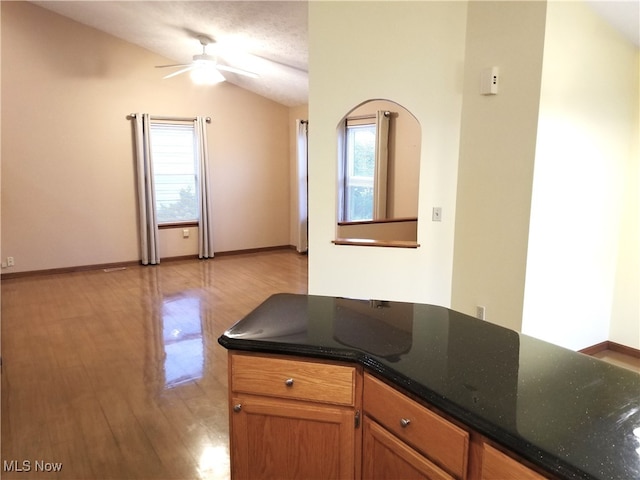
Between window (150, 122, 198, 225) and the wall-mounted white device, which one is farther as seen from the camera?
window (150, 122, 198, 225)

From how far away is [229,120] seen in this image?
712cm

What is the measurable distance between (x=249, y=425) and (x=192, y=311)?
3.27m

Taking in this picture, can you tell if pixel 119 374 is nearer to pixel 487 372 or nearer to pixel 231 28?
pixel 487 372

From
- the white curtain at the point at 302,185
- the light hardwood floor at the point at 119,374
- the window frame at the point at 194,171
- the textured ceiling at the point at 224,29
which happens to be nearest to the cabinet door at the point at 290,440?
the light hardwood floor at the point at 119,374

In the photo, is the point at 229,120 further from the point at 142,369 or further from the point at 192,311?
the point at 142,369

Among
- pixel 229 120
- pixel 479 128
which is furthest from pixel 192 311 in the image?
pixel 229 120

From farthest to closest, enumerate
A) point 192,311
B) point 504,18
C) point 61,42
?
point 61,42 → point 192,311 → point 504,18

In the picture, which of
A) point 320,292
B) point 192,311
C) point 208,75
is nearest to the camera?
point 320,292

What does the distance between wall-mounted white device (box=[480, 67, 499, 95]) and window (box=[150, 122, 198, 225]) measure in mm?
4939

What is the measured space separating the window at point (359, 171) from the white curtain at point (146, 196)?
9.29 feet

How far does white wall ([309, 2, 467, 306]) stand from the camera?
313 cm

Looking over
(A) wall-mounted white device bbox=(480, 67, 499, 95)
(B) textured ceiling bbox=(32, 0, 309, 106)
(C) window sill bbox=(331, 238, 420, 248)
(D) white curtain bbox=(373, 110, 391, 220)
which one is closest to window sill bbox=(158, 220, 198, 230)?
(B) textured ceiling bbox=(32, 0, 309, 106)

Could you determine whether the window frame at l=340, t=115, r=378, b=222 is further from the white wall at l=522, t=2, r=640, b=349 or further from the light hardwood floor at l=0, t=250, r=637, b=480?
the white wall at l=522, t=2, r=640, b=349

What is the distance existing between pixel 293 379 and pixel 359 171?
5573 millimetres
